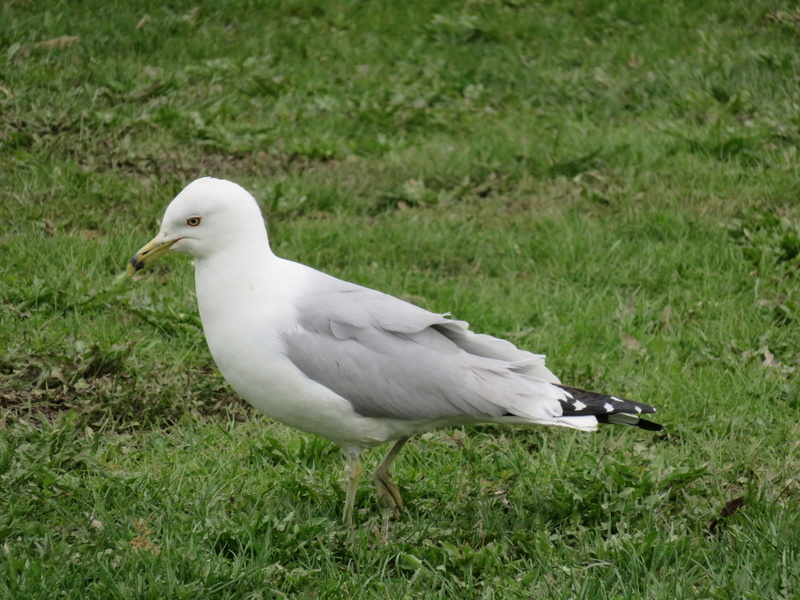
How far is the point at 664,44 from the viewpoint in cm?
1009

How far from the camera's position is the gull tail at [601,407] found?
388 centimetres

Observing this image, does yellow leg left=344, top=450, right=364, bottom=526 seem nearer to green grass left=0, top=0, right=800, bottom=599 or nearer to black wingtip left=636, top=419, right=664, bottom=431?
green grass left=0, top=0, right=800, bottom=599

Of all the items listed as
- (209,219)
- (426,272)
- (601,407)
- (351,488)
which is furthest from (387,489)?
(426,272)

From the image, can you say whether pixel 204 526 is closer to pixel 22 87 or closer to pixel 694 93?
pixel 22 87

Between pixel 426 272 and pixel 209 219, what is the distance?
2615 mm

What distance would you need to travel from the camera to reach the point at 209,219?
3857 mm

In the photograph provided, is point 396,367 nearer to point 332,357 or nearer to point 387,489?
point 332,357

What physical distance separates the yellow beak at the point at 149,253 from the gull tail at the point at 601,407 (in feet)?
5.39

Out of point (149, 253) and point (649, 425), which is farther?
point (649, 425)

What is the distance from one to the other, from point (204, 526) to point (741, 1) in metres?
9.40

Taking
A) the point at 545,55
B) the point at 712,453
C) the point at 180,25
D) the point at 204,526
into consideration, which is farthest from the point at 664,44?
the point at 204,526

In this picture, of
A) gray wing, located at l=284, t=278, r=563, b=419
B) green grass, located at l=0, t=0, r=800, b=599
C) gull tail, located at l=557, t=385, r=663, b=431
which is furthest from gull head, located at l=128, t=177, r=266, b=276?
gull tail, located at l=557, t=385, r=663, b=431

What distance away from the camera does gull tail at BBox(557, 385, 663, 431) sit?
153 inches

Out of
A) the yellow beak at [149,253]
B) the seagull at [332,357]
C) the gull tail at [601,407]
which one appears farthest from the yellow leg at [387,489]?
the yellow beak at [149,253]
